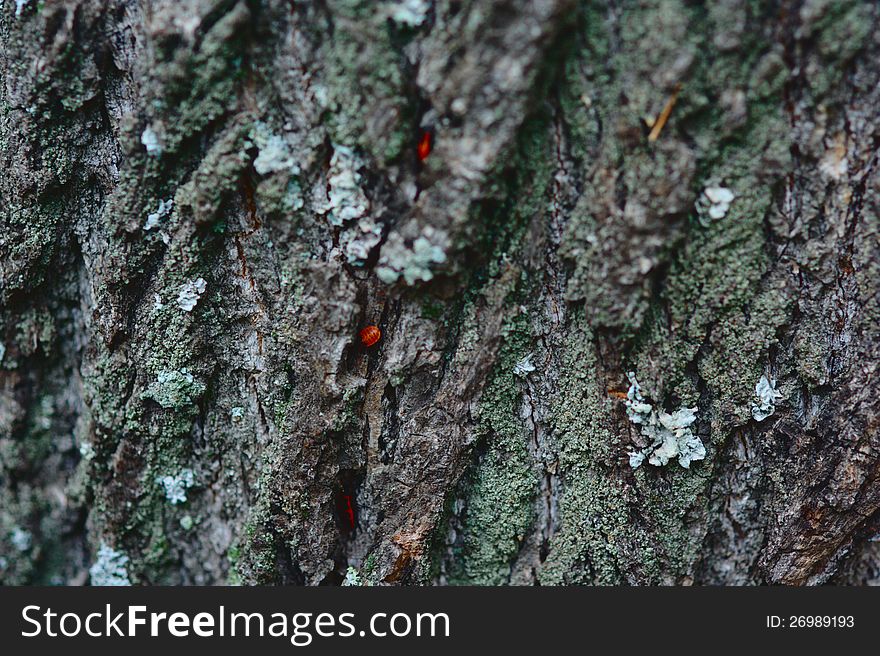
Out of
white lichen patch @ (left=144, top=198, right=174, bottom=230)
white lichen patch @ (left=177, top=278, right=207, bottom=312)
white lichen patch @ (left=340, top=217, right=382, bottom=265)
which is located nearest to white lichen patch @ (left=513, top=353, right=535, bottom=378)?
white lichen patch @ (left=340, top=217, right=382, bottom=265)

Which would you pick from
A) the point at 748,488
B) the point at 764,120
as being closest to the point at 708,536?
the point at 748,488

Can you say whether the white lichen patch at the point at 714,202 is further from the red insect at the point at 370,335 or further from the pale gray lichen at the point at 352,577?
the pale gray lichen at the point at 352,577

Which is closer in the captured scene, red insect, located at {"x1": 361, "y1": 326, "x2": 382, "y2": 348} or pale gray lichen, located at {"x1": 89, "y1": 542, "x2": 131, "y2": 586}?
red insect, located at {"x1": 361, "y1": 326, "x2": 382, "y2": 348}

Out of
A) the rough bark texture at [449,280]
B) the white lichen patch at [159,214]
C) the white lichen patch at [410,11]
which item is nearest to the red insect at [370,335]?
the rough bark texture at [449,280]

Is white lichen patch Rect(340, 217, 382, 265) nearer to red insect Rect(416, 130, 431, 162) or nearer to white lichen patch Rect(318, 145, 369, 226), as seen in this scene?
white lichen patch Rect(318, 145, 369, 226)

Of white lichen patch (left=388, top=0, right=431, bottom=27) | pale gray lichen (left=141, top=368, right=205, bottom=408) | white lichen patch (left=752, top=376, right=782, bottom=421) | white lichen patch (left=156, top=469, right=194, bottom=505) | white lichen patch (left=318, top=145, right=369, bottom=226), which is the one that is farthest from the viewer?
white lichen patch (left=156, top=469, right=194, bottom=505)

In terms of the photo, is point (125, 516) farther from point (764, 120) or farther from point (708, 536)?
point (764, 120)

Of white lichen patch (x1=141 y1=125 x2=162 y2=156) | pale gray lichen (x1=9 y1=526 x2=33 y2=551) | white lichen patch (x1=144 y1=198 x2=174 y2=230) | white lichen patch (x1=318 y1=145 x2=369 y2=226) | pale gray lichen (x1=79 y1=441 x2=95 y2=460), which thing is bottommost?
pale gray lichen (x1=9 y1=526 x2=33 y2=551)
